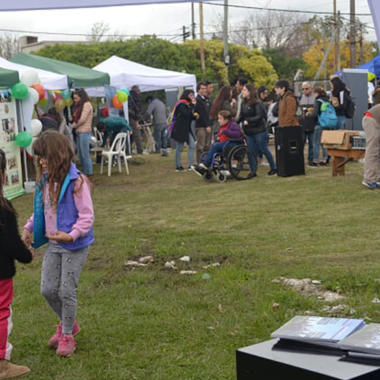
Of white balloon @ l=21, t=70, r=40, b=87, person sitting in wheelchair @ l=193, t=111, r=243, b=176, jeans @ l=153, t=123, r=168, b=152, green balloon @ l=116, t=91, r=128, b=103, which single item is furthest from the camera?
jeans @ l=153, t=123, r=168, b=152

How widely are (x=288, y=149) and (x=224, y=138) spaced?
130cm

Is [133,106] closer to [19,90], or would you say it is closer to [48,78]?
[48,78]

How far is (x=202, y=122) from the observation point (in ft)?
52.8

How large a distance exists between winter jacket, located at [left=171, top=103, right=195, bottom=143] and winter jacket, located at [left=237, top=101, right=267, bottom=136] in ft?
6.32

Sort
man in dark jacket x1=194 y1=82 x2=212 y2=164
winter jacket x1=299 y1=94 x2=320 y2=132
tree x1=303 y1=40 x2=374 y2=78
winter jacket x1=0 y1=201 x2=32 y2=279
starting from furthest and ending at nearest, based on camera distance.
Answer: tree x1=303 y1=40 x2=374 y2=78 → winter jacket x1=299 y1=94 x2=320 y2=132 → man in dark jacket x1=194 y1=82 x2=212 y2=164 → winter jacket x1=0 y1=201 x2=32 y2=279

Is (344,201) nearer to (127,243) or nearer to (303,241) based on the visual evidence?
(303,241)

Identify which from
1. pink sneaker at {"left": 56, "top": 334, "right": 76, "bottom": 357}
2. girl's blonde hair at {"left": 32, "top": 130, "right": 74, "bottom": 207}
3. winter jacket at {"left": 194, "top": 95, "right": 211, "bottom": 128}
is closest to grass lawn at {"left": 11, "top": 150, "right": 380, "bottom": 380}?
pink sneaker at {"left": 56, "top": 334, "right": 76, "bottom": 357}

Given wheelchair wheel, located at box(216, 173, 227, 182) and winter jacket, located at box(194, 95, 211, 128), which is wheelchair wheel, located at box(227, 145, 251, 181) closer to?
wheelchair wheel, located at box(216, 173, 227, 182)

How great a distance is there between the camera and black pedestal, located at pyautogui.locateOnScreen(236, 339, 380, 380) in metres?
2.61

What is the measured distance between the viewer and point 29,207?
41.5ft

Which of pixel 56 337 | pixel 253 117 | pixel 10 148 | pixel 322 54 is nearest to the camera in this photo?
pixel 56 337

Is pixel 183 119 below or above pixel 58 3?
below

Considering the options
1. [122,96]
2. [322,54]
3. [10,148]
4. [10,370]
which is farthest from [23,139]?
[322,54]

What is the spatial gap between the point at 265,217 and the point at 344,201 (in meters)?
1.71
